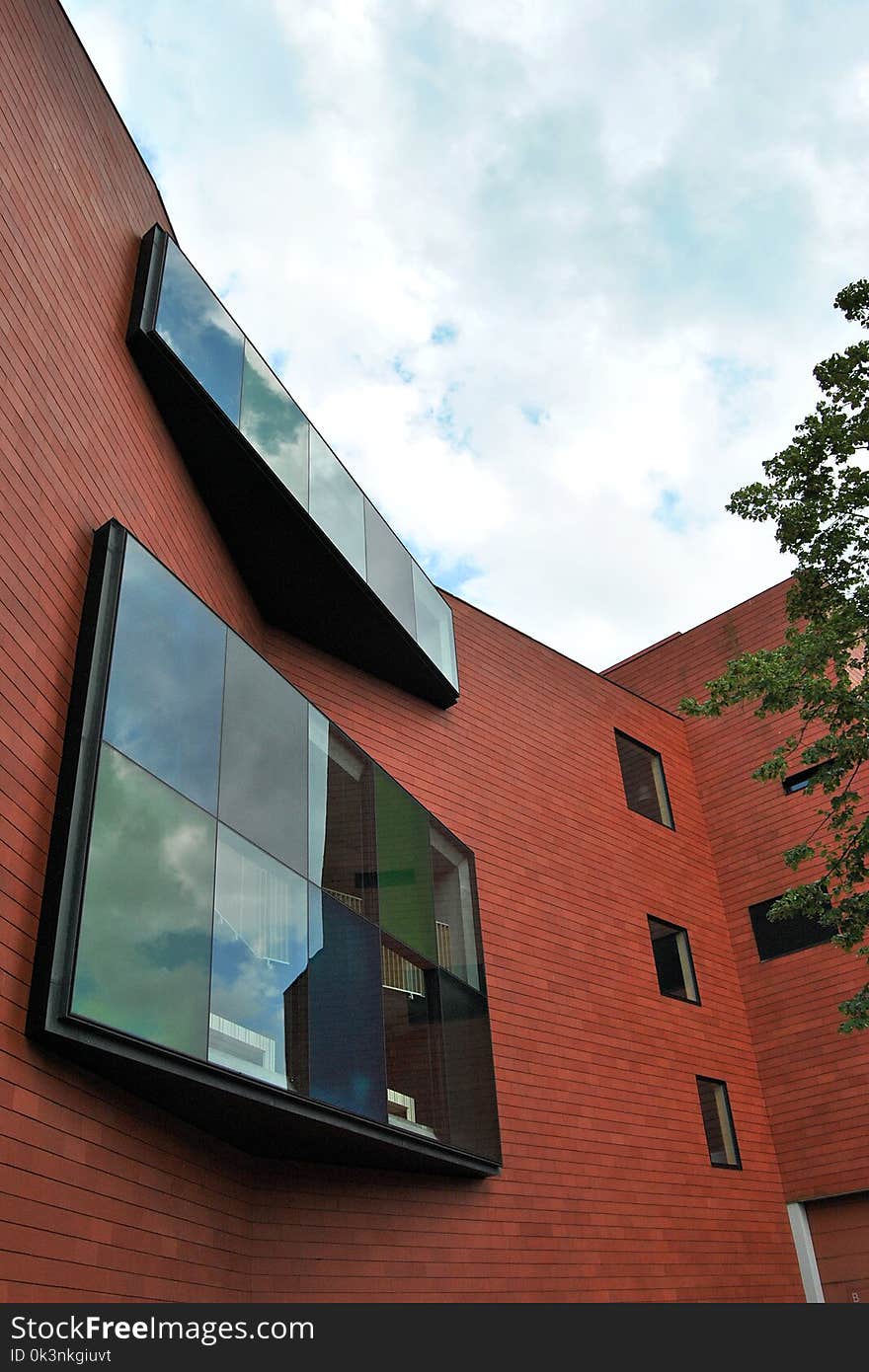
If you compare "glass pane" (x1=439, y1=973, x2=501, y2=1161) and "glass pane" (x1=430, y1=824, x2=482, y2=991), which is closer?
"glass pane" (x1=439, y1=973, x2=501, y2=1161)

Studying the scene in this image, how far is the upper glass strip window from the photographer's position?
9384 millimetres

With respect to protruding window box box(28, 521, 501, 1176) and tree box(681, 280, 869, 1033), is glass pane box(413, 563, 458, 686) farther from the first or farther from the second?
tree box(681, 280, 869, 1033)

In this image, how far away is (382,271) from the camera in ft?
67.9

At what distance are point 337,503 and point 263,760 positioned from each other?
174 inches

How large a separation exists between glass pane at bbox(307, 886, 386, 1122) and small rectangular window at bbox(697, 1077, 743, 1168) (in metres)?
7.88

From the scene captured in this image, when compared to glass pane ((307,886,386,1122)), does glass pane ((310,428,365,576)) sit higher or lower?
higher

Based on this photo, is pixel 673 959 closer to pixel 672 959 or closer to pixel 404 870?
pixel 672 959

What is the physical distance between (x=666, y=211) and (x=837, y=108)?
4545 mm

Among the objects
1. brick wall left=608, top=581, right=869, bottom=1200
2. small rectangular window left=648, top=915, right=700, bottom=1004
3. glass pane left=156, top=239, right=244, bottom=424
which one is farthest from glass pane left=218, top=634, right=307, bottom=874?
brick wall left=608, top=581, right=869, bottom=1200

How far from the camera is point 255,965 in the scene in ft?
23.4

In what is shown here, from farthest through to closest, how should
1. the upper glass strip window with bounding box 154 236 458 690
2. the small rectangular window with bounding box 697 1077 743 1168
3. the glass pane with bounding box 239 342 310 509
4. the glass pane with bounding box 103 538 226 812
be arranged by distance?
the small rectangular window with bounding box 697 1077 743 1168 < the glass pane with bounding box 239 342 310 509 < the upper glass strip window with bounding box 154 236 458 690 < the glass pane with bounding box 103 538 226 812

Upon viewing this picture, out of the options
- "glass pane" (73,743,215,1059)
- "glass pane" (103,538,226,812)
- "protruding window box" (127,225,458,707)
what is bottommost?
"glass pane" (73,743,215,1059)

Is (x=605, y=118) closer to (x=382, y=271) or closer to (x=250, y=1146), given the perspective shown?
(x=382, y=271)

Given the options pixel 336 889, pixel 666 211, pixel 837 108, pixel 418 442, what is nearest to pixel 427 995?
pixel 336 889
